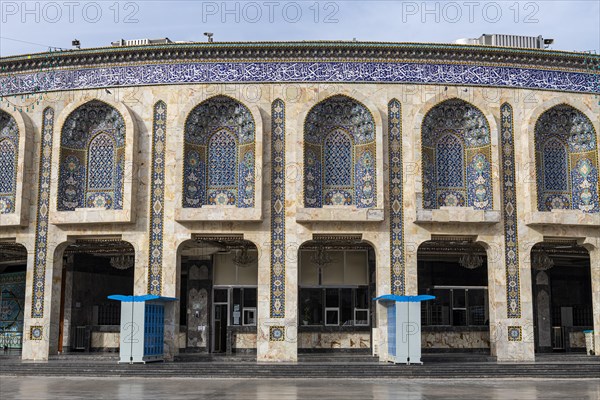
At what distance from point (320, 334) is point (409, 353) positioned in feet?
18.5

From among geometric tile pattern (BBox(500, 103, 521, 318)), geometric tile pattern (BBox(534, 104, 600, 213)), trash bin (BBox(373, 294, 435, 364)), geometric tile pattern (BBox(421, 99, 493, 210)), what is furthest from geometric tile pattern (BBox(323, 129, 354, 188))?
geometric tile pattern (BBox(534, 104, 600, 213))

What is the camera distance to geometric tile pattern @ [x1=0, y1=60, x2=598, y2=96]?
2323 centimetres

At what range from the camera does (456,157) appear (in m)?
23.6

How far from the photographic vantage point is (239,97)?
75.9ft

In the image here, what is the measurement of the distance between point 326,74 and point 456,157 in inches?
186

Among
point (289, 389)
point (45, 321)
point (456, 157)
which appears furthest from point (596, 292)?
point (45, 321)

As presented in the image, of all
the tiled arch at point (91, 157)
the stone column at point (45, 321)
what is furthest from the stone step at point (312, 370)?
the tiled arch at point (91, 157)

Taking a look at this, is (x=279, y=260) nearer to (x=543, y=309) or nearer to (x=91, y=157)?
(x=91, y=157)

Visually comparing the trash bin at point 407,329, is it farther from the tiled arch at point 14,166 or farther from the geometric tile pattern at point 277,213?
the tiled arch at point 14,166

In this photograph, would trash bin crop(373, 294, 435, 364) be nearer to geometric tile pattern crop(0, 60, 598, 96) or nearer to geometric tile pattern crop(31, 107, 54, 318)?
geometric tile pattern crop(0, 60, 598, 96)

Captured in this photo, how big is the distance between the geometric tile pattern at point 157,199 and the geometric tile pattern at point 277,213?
3288 millimetres

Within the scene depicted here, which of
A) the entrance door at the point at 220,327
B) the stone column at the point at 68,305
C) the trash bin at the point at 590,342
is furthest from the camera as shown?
the stone column at the point at 68,305

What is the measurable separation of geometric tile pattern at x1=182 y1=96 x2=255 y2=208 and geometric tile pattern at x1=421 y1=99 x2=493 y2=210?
17.5 ft

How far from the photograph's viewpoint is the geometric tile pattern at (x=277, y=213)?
72.9 feet
